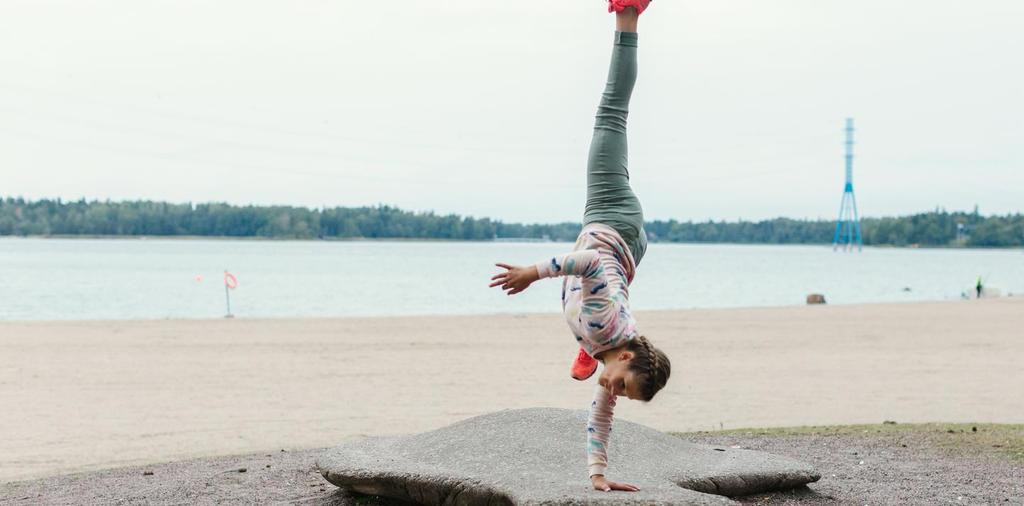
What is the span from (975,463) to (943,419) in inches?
188

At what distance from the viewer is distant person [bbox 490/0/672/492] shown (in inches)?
219

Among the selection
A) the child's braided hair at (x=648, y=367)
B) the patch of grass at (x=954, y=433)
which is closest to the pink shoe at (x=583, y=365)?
the child's braided hair at (x=648, y=367)

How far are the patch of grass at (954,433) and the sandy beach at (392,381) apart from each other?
2115mm

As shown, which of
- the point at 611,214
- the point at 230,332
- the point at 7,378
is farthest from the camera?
the point at 230,332

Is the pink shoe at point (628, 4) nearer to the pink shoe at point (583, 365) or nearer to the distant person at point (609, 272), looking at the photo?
the distant person at point (609, 272)

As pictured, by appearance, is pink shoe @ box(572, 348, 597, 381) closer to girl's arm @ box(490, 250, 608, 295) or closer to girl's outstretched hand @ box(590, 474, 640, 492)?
girl's outstretched hand @ box(590, 474, 640, 492)

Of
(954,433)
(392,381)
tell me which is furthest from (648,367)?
(392,381)

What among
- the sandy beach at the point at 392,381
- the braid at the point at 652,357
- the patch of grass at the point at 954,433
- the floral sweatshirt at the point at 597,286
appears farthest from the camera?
the sandy beach at the point at 392,381

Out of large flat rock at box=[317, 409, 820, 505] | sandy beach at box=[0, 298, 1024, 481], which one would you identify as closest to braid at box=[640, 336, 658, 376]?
large flat rock at box=[317, 409, 820, 505]

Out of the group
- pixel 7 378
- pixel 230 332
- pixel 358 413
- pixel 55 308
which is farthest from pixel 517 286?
pixel 55 308

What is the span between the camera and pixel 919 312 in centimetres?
3950

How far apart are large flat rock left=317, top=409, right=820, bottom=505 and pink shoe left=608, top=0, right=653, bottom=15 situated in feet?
9.09

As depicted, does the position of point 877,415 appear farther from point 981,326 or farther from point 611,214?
point 981,326

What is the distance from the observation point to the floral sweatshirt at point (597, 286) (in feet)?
18.0
